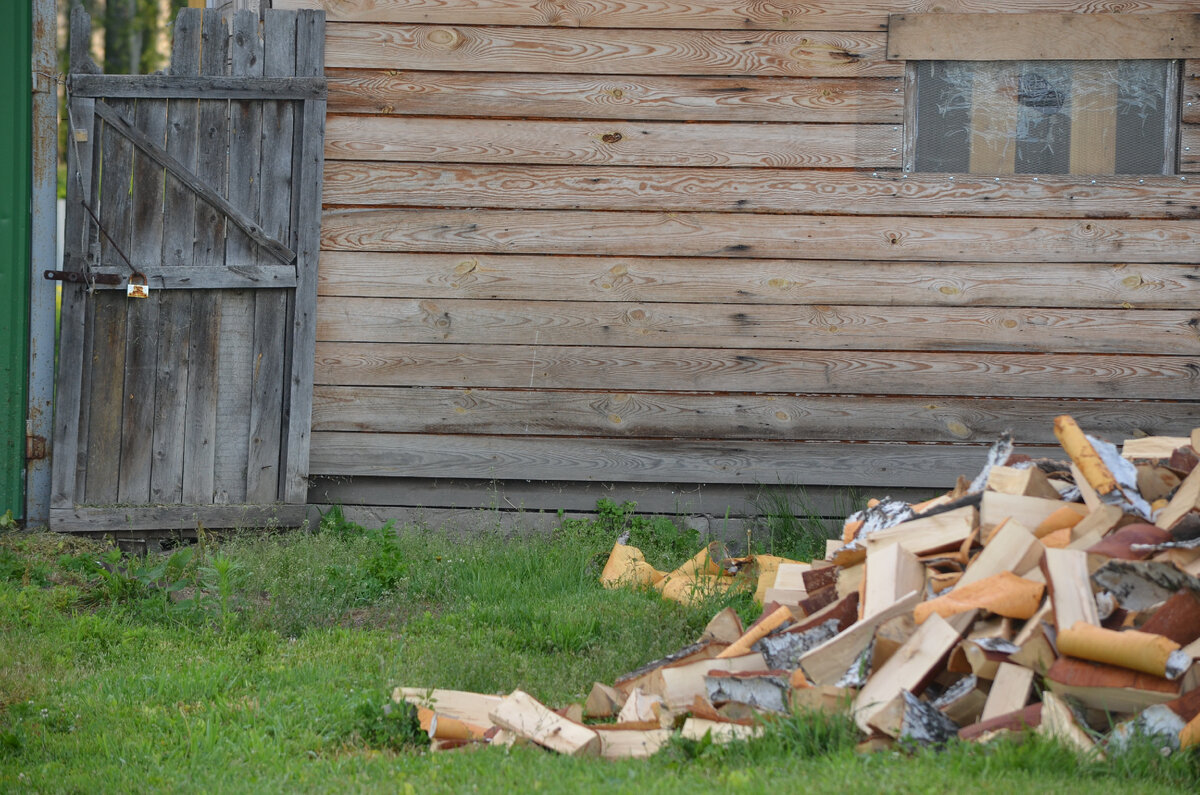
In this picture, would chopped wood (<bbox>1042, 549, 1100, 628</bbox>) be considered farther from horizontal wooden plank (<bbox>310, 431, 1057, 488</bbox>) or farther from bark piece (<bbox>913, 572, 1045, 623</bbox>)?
horizontal wooden plank (<bbox>310, 431, 1057, 488</bbox>)

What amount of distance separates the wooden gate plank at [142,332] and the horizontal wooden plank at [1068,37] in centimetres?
408

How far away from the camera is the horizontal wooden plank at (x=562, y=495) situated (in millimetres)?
5348

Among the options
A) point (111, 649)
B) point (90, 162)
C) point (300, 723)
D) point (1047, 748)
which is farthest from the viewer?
point (90, 162)

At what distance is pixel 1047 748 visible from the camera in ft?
7.76

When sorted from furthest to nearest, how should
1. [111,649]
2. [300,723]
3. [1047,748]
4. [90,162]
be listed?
[90,162], [111,649], [300,723], [1047,748]

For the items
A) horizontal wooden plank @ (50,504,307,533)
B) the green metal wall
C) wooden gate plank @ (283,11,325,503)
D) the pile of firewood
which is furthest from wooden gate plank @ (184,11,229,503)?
the pile of firewood

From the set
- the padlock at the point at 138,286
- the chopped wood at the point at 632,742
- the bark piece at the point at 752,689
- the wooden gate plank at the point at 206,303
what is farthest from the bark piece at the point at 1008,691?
the padlock at the point at 138,286

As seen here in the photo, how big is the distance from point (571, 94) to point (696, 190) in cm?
84

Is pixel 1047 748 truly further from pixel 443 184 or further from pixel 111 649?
pixel 443 184

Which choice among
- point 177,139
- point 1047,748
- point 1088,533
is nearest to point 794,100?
point 1088,533

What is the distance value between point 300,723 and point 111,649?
1214mm

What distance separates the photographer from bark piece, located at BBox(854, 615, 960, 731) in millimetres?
2648

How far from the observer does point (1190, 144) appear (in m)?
5.09

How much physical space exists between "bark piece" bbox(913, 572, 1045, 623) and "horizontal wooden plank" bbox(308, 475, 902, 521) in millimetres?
2439
